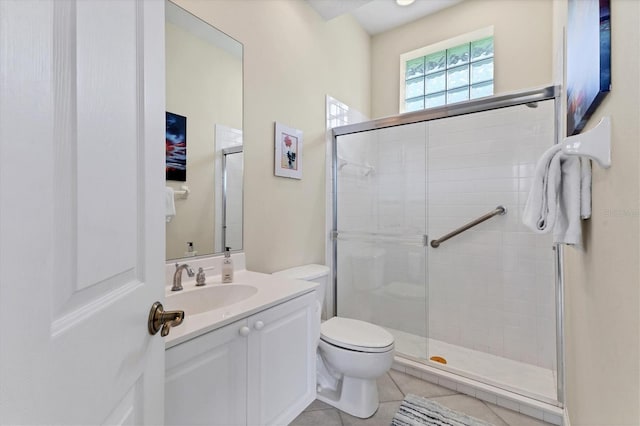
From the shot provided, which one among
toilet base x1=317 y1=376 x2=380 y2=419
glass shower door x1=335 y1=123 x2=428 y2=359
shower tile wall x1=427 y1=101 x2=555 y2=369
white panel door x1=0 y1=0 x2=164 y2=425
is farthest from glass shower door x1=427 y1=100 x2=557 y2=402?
white panel door x1=0 y1=0 x2=164 y2=425

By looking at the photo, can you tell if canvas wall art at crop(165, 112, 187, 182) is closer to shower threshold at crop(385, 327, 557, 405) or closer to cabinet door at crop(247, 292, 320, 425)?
cabinet door at crop(247, 292, 320, 425)

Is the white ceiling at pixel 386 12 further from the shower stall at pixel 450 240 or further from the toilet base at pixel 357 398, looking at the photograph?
the toilet base at pixel 357 398

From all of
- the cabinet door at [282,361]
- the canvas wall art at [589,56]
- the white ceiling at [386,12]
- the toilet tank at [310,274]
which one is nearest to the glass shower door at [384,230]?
the toilet tank at [310,274]

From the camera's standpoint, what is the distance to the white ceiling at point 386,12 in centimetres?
258

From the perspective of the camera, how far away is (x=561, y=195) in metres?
0.91

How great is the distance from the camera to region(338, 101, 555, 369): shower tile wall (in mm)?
2141

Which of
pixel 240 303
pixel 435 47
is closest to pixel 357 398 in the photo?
pixel 240 303

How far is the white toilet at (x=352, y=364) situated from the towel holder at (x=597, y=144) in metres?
1.23

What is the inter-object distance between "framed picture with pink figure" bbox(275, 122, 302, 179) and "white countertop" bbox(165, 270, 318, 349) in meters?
0.74

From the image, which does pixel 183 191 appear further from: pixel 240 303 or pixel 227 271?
pixel 240 303

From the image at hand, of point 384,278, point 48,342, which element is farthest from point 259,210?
point 48,342

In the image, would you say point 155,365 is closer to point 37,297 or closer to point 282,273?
point 37,297

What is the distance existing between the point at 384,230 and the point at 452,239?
582 mm

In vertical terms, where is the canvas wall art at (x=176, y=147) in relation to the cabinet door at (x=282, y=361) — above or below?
above
